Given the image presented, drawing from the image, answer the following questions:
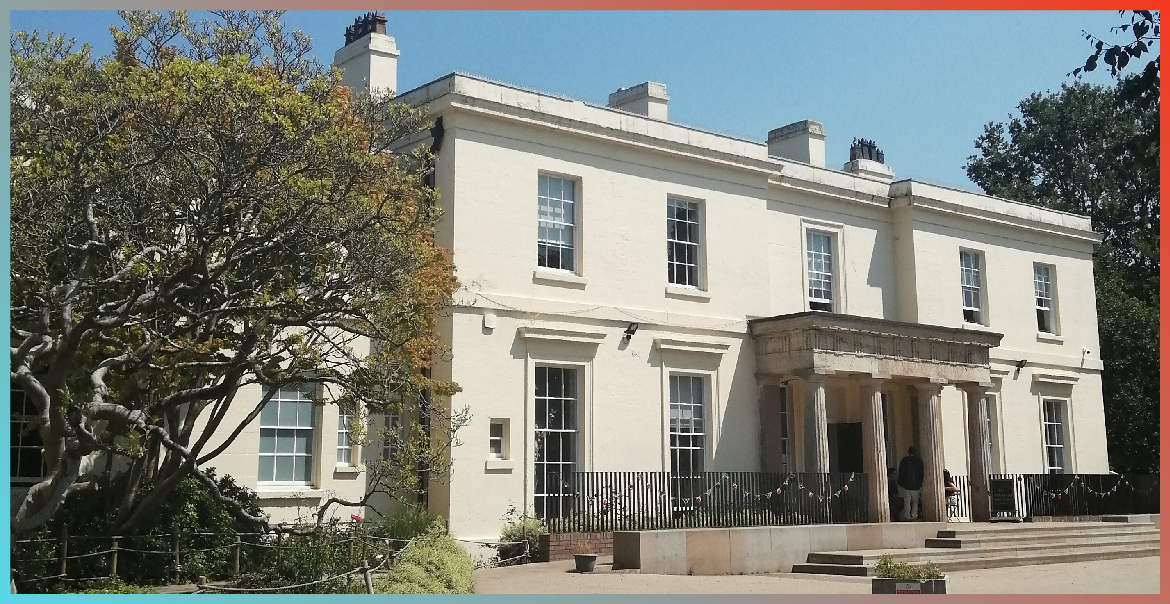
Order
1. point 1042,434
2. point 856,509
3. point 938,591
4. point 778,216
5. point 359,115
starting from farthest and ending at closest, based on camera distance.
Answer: point 1042,434 < point 778,216 < point 856,509 < point 359,115 < point 938,591

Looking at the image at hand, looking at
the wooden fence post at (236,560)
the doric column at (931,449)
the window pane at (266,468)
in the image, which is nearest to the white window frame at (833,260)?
the doric column at (931,449)

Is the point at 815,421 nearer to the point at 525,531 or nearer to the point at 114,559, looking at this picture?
the point at 525,531

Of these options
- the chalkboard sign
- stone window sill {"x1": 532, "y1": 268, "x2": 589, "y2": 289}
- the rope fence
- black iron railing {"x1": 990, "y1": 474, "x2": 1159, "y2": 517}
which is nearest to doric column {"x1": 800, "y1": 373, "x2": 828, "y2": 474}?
stone window sill {"x1": 532, "y1": 268, "x2": 589, "y2": 289}

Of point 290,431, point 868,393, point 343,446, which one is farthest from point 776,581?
point 290,431

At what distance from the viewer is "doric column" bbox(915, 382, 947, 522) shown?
74.0 ft

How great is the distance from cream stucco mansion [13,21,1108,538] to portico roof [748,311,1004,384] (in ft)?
0.16

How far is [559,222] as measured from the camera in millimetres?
20797

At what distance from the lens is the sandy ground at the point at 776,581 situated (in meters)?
14.8

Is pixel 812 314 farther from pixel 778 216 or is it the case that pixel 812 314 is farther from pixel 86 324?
pixel 86 324

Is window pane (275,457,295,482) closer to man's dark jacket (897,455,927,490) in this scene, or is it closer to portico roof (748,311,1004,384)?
portico roof (748,311,1004,384)

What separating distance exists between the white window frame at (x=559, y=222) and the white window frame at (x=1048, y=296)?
526 inches

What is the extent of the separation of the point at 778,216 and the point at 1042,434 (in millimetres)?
8869

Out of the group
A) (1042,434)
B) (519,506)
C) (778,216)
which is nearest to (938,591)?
(519,506)

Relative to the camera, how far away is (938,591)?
1293 centimetres
